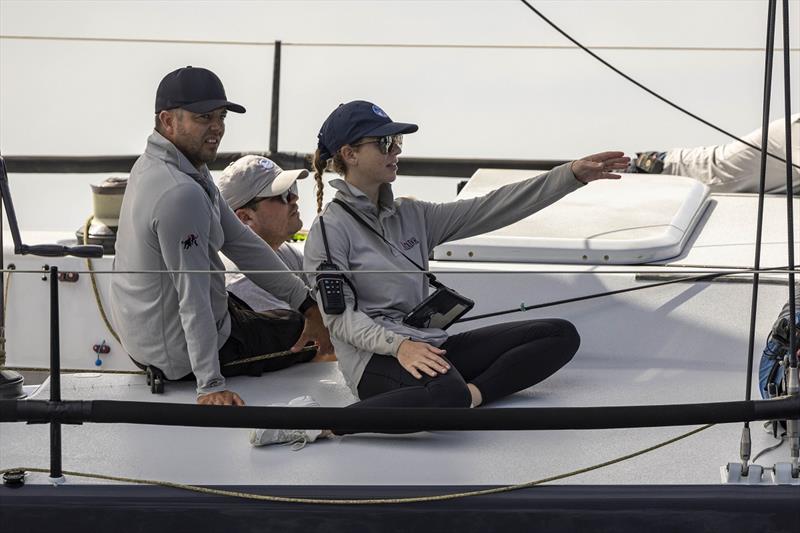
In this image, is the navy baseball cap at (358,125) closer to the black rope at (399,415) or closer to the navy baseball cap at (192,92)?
the navy baseball cap at (192,92)

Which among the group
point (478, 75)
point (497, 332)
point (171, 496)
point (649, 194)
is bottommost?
point (171, 496)

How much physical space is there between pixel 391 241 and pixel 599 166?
0.45 metres

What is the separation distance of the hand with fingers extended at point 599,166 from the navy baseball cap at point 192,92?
0.70 m

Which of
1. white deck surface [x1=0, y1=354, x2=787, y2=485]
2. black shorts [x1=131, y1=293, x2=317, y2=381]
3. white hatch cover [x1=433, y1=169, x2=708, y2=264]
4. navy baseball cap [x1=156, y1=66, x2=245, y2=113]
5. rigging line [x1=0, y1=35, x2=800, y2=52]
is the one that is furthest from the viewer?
rigging line [x1=0, y1=35, x2=800, y2=52]

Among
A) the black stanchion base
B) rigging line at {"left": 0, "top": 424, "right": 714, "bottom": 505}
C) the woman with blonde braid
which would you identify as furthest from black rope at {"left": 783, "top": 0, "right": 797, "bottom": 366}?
the black stanchion base

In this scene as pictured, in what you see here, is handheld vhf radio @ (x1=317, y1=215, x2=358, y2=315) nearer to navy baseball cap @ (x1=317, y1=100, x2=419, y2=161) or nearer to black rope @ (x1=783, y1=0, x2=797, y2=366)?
navy baseball cap @ (x1=317, y1=100, x2=419, y2=161)

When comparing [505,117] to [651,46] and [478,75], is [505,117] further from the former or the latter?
[651,46]

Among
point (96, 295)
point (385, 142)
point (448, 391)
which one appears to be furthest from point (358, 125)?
point (96, 295)

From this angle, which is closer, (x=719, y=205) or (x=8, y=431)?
(x=8, y=431)

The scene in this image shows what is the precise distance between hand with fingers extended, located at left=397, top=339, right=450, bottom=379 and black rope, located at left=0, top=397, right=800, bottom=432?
23cm

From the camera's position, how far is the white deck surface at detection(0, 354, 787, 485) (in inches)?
113

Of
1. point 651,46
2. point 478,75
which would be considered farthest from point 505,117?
point 651,46

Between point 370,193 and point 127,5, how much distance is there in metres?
1.45

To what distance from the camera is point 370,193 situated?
3318 millimetres
